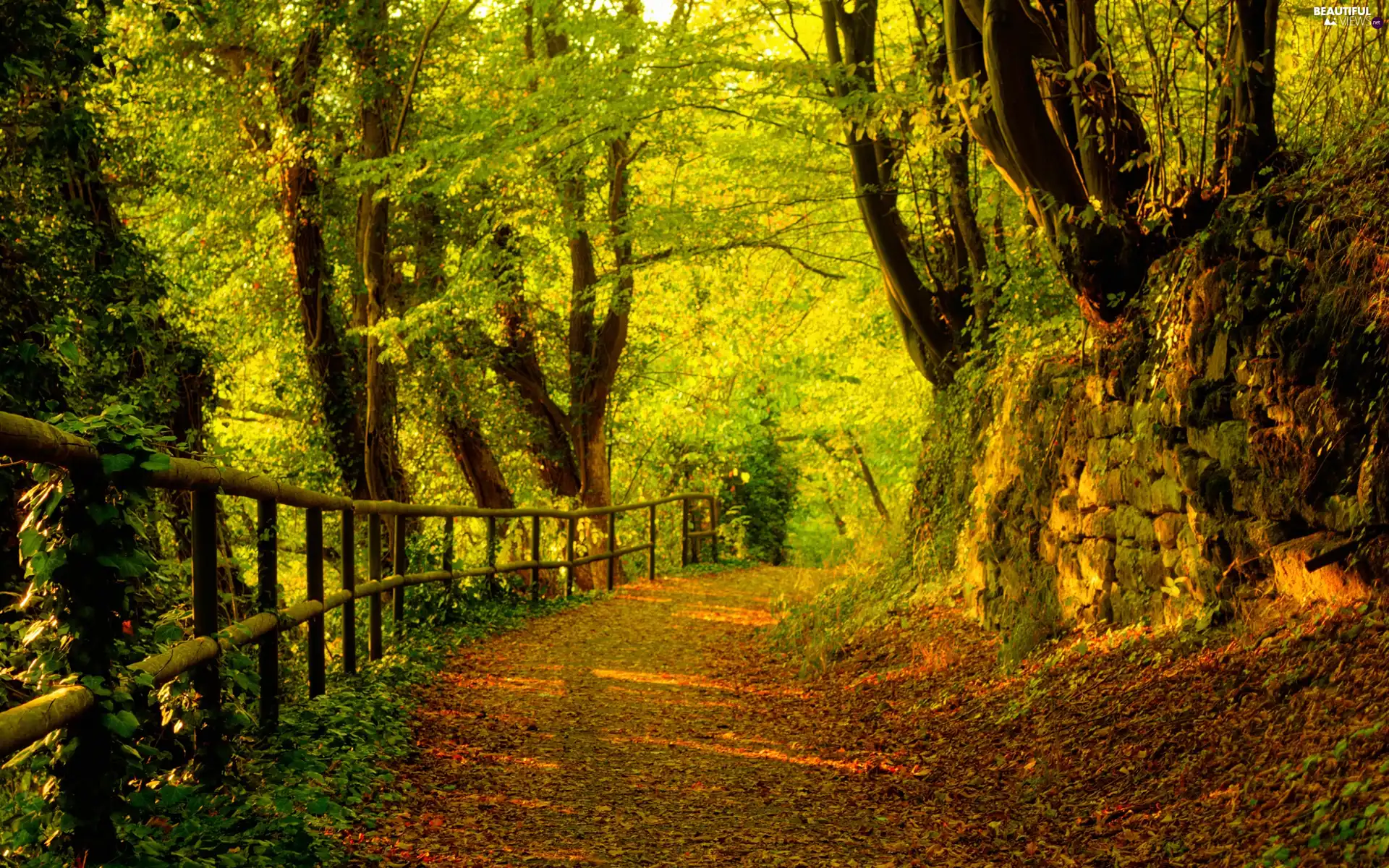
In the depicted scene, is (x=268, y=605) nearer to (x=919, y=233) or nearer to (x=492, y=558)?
(x=492, y=558)

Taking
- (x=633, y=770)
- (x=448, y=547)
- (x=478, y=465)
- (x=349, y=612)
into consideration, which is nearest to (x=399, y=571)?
(x=448, y=547)

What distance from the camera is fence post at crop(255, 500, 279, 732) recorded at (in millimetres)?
5176

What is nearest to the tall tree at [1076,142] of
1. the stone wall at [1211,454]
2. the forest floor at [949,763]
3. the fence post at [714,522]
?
the stone wall at [1211,454]

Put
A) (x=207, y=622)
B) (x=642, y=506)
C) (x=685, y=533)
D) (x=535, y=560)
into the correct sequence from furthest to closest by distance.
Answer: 1. (x=685, y=533)
2. (x=642, y=506)
3. (x=535, y=560)
4. (x=207, y=622)

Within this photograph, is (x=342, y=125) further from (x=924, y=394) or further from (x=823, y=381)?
(x=823, y=381)

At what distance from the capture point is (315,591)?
6211 mm

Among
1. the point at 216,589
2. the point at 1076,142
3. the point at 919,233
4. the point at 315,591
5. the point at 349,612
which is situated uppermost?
the point at 919,233

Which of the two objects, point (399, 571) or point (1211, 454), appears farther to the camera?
point (399, 571)

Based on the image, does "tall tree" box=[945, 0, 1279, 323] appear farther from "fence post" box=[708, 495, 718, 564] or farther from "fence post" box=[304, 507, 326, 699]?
"fence post" box=[708, 495, 718, 564]

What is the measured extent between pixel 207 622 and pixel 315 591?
6.19 feet

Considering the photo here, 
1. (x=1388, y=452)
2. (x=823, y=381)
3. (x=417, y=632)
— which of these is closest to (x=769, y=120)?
(x=417, y=632)

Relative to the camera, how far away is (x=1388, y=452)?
4395mm

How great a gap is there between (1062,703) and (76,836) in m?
4.45

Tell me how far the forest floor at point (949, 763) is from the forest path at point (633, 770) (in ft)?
0.06
